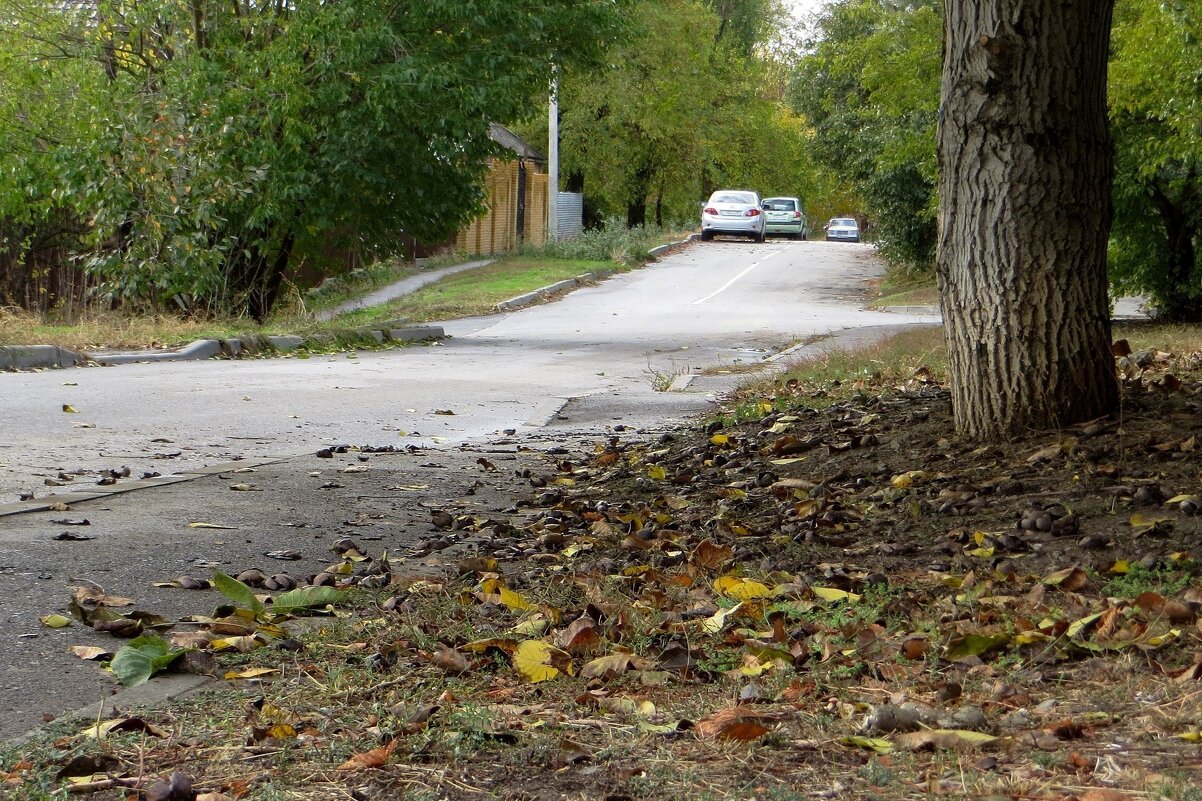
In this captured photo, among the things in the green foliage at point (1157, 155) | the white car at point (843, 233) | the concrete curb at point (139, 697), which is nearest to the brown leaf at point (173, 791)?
the concrete curb at point (139, 697)

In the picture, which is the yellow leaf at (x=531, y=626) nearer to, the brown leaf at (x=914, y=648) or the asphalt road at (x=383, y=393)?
the brown leaf at (x=914, y=648)

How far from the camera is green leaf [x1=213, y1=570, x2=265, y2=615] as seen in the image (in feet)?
13.8

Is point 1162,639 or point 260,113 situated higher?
point 260,113

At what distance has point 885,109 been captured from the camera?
73.6 ft

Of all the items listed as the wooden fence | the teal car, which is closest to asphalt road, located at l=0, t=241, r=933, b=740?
the wooden fence

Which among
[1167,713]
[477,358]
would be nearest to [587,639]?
[1167,713]

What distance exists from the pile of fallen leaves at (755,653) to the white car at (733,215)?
141 feet

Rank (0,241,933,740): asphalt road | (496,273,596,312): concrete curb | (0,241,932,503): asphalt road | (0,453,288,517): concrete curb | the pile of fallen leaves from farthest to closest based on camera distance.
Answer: (496,273,596,312): concrete curb, (0,241,932,503): asphalt road, (0,453,288,517): concrete curb, (0,241,933,740): asphalt road, the pile of fallen leaves

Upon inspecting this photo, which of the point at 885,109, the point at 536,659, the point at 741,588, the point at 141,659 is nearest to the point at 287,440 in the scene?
the point at 741,588

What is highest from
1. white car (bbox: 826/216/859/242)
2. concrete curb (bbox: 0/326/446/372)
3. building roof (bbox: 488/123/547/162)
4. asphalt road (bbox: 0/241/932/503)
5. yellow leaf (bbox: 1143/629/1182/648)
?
building roof (bbox: 488/123/547/162)

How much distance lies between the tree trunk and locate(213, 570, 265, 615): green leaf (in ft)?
11.6

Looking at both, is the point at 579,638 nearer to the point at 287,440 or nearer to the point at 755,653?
the point at 755,653

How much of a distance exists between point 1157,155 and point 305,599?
13.2 m

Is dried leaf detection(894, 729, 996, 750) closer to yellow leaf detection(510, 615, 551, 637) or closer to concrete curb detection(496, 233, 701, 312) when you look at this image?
Answer: yellow leaf detection(510, 615, 551, 637)
